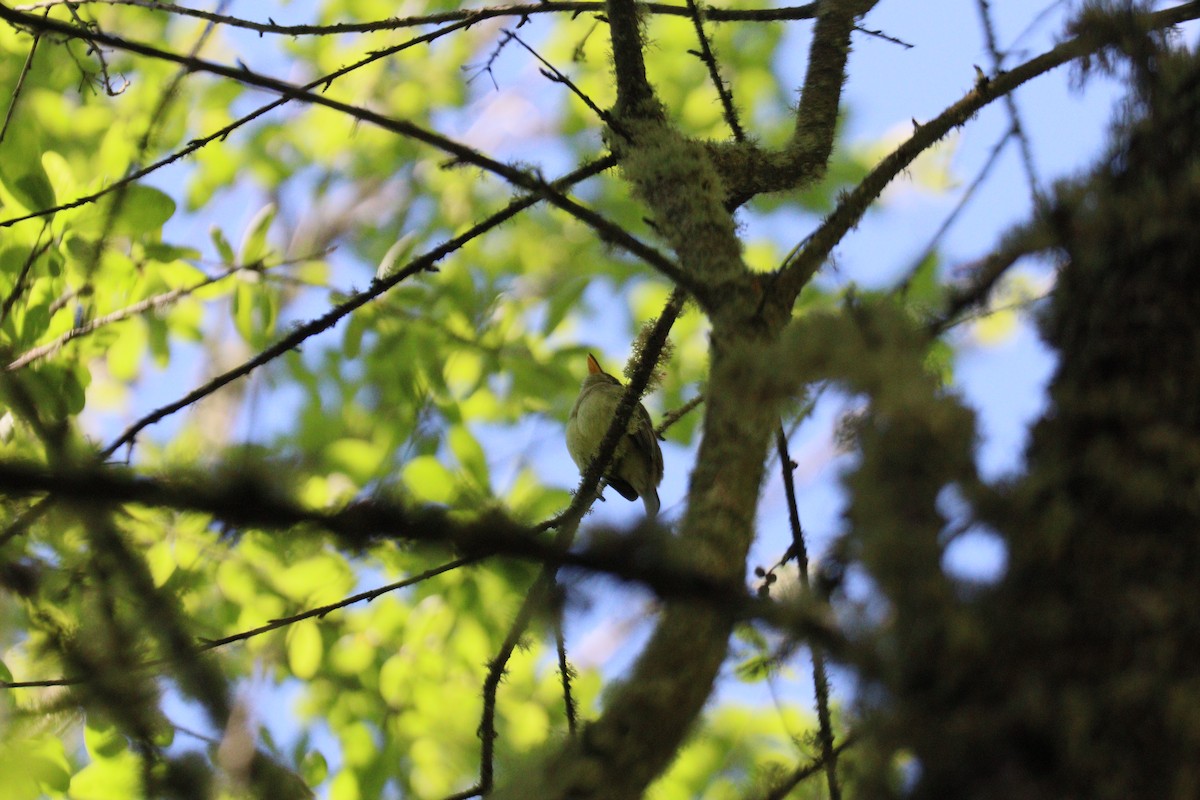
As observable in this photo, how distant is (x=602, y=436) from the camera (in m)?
4.93

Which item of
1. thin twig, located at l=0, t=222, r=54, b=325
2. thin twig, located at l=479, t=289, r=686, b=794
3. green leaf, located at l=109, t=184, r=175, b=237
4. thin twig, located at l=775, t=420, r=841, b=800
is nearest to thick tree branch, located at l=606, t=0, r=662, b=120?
thin twig, located at l=479, t=289, r=686, b=794

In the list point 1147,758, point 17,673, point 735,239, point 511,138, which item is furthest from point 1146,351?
point 511,138

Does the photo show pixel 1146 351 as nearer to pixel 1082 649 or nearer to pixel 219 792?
pixel 1082 649

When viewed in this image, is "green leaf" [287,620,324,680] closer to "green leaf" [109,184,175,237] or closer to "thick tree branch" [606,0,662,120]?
"green leaf" [109,184,175,237]

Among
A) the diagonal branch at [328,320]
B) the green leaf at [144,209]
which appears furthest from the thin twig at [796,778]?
the green leaf at [144,209]

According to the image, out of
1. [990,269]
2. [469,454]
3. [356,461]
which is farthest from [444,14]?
[990,269]

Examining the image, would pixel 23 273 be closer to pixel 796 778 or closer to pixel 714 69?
pixel 714 69

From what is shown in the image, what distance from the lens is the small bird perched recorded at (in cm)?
490

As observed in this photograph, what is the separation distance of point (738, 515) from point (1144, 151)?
26.6 inches

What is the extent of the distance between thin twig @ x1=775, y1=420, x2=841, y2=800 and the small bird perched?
2.29m

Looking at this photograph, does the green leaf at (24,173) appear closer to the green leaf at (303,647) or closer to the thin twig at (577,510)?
A: the green leaf at (303,647)

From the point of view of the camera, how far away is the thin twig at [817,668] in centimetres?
177

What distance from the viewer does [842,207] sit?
5.97 ft

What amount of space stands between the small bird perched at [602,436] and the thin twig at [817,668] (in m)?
2.29
